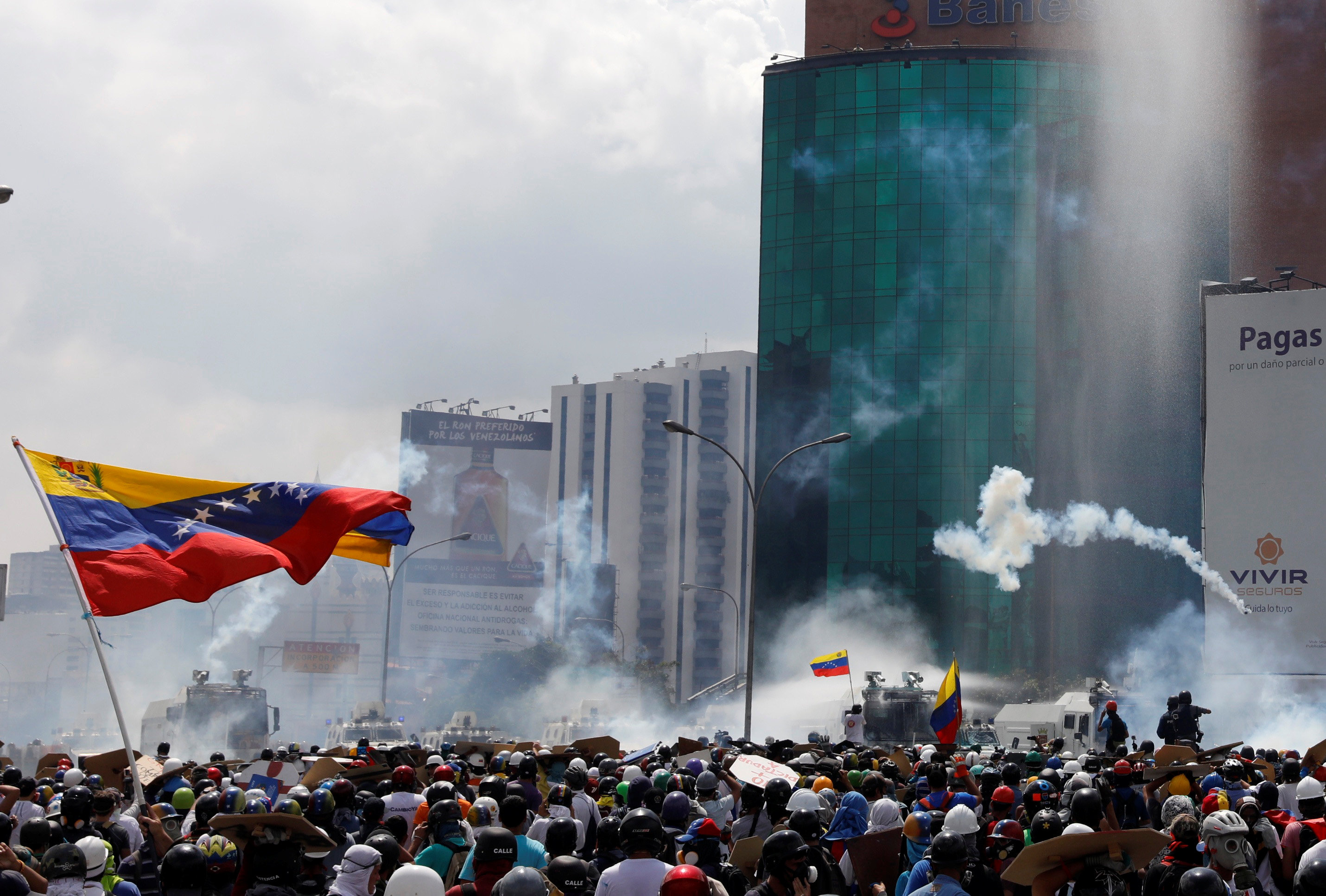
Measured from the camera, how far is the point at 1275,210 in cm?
7975

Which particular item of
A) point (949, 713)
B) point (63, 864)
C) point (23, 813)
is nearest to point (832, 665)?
point (949, 713)

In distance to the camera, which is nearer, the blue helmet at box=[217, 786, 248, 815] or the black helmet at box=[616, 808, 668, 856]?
the black helmet at box=[616, 808, 668, 856]

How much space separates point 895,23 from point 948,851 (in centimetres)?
8939

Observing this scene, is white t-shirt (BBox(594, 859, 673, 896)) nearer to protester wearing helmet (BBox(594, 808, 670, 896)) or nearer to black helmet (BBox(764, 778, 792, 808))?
protester wearing helmet (BBox(594, 808, 670, 896))

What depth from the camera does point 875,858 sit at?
934 cm

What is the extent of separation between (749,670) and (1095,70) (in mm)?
67591

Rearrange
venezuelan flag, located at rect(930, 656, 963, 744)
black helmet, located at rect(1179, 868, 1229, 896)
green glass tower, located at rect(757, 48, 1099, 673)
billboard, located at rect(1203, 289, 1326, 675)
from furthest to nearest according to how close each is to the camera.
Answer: green glass tower, located at rect(757, 48, 1099, 673)
billboard, located at rect(1203, 289, 1326, 675)
venezuelan flag, located at rect(930, 656, 963, 744)
black helmet, located at rect(1179, 868, 1229, 896)

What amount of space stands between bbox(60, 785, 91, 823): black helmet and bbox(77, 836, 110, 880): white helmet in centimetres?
91

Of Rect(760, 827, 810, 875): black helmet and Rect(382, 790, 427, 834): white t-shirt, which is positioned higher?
Rect(760, 827, 810, 875): black helmet

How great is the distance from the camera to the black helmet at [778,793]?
411 inches

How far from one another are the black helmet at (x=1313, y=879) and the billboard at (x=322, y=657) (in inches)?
5419

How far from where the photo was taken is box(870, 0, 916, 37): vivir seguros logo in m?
91.1

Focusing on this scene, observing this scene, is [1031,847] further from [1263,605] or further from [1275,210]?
[1275,210]

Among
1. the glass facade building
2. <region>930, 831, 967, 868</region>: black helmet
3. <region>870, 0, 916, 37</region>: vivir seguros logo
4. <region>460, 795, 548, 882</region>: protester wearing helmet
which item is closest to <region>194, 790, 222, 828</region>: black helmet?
<region>460, 795, 548, 882</region>: protester wearing helmet
